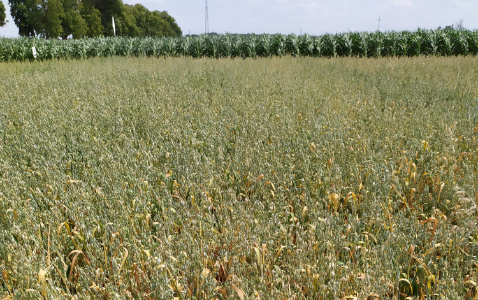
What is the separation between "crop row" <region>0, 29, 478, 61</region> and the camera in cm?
2003

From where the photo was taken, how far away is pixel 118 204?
2439mm

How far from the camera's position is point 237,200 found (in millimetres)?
2689

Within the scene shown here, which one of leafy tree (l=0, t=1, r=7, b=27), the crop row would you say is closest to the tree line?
Answer: leafy tree (l=0, t=1, r=7, b=27)

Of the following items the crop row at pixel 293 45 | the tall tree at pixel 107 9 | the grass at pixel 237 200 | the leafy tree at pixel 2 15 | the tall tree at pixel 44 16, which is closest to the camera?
the grass at pixel 237 200

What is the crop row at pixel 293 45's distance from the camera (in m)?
20.0

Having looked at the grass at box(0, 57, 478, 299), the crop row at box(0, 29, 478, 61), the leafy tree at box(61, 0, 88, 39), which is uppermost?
the leafy tree at box(61, 0, 88, 39)

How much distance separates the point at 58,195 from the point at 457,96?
A: 6.91 metres

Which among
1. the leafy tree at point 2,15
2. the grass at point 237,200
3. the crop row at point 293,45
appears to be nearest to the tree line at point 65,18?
the leafy tree at point 2,15

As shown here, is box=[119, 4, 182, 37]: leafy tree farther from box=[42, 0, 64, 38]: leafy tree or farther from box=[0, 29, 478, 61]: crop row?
box=[0, 29, 478, 61]: crop row

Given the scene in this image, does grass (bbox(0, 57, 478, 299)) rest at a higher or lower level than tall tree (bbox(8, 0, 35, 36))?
lower

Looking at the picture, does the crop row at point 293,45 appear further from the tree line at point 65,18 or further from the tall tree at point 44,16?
the tall tree at point 44,16

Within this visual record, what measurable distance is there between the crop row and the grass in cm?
1519

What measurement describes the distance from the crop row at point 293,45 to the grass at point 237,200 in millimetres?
15193

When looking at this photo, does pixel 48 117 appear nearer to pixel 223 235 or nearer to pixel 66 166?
pixel 66 166
